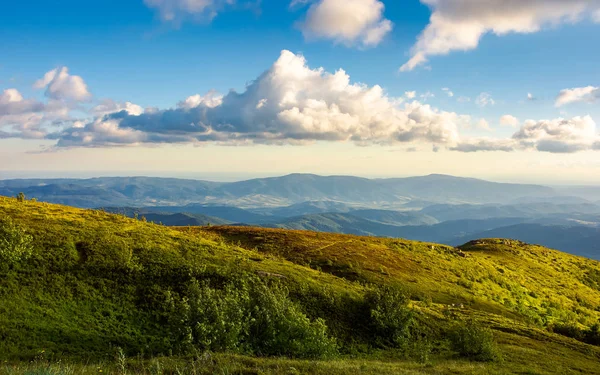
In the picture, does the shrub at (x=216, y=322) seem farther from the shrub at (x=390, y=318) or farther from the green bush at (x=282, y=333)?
the shrub at (x=390, y=318)

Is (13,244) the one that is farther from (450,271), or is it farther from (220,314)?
(450,271)

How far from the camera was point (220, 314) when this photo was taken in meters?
26.9

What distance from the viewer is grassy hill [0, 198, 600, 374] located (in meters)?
25.2

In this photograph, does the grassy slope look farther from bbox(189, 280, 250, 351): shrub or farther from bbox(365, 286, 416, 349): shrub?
bbox(189, 280, 250, 351): shrub

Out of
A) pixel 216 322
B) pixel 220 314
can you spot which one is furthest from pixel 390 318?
pixel 216 322

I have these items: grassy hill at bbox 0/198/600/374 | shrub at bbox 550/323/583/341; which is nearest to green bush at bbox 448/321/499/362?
grassy hill at bbox 0/198/600/374

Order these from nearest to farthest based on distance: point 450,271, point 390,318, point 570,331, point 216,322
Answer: point 216,322
point 390,318
point 570,331
point 450,271

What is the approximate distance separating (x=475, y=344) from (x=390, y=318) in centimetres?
836

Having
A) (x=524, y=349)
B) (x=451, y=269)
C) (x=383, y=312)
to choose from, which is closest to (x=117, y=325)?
(x=383, y=312)

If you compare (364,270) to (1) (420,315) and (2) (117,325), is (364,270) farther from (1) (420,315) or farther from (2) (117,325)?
(2) (117,325)

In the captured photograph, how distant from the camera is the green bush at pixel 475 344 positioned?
32.5 meters

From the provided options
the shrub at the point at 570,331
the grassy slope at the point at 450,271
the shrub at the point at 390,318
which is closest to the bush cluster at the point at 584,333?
the shrub at the point at 570,331

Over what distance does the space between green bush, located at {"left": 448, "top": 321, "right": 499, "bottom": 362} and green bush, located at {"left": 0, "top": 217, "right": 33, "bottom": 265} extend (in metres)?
44.9

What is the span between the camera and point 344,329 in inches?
1479
